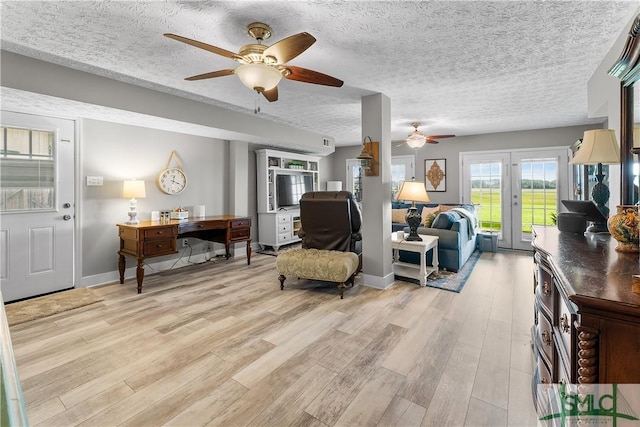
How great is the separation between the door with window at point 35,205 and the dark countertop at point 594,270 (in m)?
4.69

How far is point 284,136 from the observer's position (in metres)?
5.27

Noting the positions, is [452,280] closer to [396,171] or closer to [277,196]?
[277,196]

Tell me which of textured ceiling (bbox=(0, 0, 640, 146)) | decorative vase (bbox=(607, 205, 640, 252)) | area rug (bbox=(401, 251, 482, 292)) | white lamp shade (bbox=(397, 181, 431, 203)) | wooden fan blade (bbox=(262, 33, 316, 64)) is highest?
textured ceiling (bbox=(0, 0, 640, 146))

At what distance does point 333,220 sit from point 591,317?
115 inches

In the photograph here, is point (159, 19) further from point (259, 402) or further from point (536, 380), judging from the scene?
point (536, 380)

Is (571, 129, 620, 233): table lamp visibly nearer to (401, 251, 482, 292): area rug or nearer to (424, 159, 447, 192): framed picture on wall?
(401, 251, 482, 292): area rug

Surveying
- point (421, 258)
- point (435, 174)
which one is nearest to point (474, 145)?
point (435, 174)

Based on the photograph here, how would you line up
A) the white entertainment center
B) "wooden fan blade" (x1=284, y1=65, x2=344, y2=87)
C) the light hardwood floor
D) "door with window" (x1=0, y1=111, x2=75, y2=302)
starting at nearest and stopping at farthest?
the light hardwood floor
"wooden fan blade" (x1=284, y1=65, x2=344, y2=87)
"door with window" (x1=0, y1=111, x2=75, y2=302)
the white entertainment center

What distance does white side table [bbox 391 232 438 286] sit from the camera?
364cm

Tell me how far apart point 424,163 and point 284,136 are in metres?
3.35

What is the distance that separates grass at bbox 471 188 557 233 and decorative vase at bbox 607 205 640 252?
4.93m

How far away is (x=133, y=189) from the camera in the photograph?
379 centimetres

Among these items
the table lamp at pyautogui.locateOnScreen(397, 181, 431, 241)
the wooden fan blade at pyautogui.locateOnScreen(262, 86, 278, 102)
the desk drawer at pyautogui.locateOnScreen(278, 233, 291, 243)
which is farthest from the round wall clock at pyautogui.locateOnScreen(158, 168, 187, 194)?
the table lamp at pyautogui.locateOnScreen(397, 181, 431, 241)

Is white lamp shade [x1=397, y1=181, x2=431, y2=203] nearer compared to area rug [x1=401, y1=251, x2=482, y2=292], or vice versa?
area rug [x1=401, y1=251, x2=482, y2=292]
